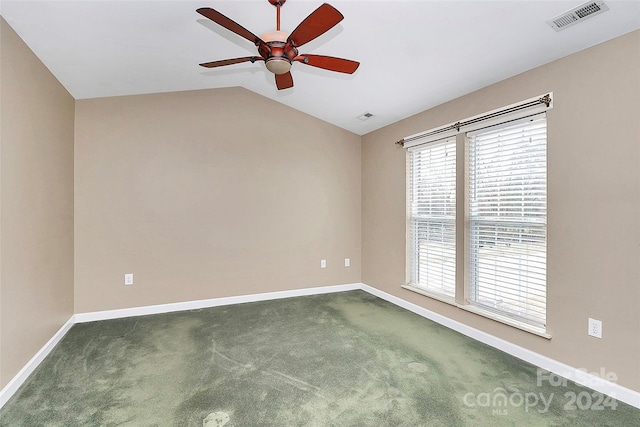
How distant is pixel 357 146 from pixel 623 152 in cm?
319

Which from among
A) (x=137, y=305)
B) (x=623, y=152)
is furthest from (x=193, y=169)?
(x=623, y=152)

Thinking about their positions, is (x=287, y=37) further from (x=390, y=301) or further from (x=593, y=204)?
(x=390, y=301)

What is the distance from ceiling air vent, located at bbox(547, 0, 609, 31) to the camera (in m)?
1.75

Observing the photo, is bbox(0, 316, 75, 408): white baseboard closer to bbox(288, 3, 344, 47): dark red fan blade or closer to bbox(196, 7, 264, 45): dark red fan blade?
bbox(196, 7, 264, 45): dark red fan blade

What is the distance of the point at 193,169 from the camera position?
3820mm

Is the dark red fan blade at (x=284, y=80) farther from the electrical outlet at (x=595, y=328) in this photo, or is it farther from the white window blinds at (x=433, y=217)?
the electrical outlet at (x=595, y=328)

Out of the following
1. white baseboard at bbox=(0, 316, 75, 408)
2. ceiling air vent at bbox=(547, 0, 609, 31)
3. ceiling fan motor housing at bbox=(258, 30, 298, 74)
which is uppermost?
ceiling air vent at bbox=(547, 0, 609, 31)

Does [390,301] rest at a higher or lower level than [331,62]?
lower

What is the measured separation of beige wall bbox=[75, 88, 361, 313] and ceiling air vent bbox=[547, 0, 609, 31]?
296cm

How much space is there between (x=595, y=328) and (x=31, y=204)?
4311 millimetres

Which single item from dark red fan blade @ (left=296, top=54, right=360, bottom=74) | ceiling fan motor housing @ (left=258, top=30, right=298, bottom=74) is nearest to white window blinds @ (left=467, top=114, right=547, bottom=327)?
dark red fan blade @ (left=296, top=54, right=360, bottom=74)

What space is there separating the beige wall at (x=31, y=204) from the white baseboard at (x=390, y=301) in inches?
3.4

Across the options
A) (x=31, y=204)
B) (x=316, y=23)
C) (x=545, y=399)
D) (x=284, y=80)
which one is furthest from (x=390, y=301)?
(x=31, y=204)

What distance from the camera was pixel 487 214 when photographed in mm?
2850
